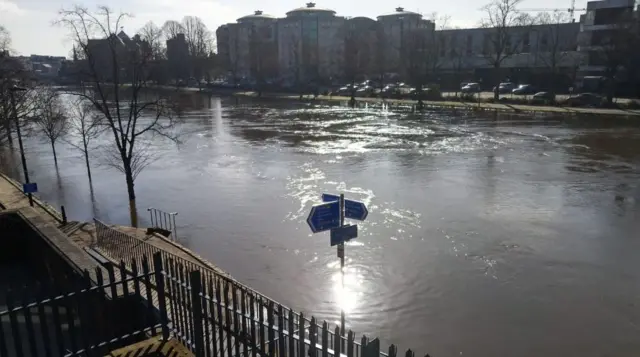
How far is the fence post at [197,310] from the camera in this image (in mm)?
5582

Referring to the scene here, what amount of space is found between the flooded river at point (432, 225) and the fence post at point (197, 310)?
530cm

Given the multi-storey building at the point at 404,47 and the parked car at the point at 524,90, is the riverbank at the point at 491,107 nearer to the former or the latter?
the multi-storey building at the point at 404,47

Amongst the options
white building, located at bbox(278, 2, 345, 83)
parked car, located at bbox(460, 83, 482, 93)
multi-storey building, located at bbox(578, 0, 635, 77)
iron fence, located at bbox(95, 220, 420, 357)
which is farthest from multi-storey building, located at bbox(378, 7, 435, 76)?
iron fence, located at bbox(95, 220, 420, 357)

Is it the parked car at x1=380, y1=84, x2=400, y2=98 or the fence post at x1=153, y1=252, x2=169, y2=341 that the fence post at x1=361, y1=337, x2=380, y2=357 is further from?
the parked car at x1=380, y1=84, x2=400, y2=98

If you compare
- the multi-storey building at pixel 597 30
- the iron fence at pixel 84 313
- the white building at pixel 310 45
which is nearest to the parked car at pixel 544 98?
the multi-storey building at pixel 597 30

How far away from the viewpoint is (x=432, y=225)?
17.0m

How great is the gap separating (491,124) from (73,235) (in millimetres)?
38136

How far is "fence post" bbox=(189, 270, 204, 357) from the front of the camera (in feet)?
18.3

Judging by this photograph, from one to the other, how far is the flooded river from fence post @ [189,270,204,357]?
17.4ft

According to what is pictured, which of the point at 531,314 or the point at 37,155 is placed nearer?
the point at 531,314

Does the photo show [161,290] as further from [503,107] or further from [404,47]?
[404,47]

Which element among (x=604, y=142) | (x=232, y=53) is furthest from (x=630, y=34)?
(x=232, y=53)

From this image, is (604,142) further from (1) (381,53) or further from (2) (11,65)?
(1) (381,53)

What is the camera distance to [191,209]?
20.0m
